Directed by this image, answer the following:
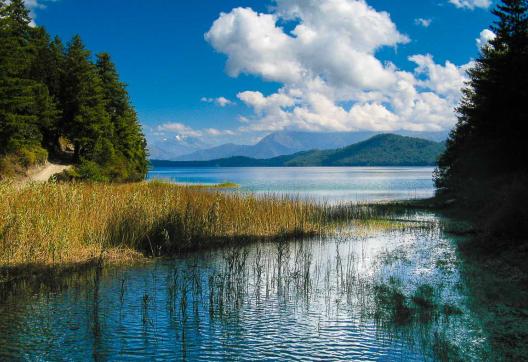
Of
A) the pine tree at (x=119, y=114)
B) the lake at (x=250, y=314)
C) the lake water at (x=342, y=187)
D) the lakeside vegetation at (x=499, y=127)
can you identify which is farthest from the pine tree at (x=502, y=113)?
→ the pine tree at (x=119, y=114)

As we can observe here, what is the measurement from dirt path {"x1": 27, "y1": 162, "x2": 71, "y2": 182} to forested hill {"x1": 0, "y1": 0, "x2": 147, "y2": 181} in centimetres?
98

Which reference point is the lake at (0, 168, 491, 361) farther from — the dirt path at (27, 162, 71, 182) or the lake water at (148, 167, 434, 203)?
the dirt path at (27, 162, 71, 182)

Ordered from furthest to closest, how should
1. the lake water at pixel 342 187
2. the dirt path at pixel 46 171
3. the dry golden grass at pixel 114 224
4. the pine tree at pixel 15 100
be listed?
the lake water at pixel 342 187 < the dirt path at pixel 46 171 < the pine tree at pixel 15 100 < the dry golden grass at pixel 114 224

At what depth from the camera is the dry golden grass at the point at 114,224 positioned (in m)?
12.0

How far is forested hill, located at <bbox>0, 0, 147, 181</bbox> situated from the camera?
36.4 metres

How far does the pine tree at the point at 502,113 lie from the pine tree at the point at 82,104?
115 ft

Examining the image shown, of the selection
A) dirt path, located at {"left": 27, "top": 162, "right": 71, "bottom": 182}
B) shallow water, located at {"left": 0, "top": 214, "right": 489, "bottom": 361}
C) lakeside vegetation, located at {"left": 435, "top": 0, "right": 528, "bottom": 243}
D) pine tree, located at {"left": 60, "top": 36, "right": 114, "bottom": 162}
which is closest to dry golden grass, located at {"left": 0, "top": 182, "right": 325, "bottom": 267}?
shallow water, located at {"left": 0, "top": 214, "right": 489, "bottom": 361}

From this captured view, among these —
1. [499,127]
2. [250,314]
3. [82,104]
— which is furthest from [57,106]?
[250,314]

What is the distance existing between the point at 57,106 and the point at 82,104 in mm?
4852

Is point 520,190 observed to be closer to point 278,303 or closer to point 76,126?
point 278,303

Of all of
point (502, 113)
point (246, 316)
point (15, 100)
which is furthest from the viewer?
point (15, 100)

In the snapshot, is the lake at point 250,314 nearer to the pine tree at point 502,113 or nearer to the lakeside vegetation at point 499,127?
the lakeside vegetation at point 499,127

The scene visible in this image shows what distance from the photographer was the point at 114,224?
47.4ft

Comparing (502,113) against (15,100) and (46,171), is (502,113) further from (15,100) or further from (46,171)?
(46,171)
